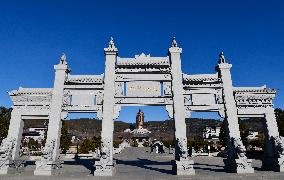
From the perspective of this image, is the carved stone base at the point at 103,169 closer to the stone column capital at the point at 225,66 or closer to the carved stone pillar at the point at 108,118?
the carved stone pillar at the point at 108,118

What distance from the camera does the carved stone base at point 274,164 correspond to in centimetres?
1457

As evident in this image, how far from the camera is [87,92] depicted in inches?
651

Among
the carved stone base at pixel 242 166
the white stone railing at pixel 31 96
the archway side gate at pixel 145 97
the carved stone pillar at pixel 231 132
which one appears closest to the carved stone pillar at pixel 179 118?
the archway side gate at pixel 145 97

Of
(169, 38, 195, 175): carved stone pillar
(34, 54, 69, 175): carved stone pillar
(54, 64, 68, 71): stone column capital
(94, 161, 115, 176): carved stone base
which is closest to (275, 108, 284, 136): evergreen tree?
(169, 38, 195, 175): carved stone pillar

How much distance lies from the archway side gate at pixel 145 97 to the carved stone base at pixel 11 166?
6.3 inches

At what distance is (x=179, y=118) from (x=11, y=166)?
9.98m

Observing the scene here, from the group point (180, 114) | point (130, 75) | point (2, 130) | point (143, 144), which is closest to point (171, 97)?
point (180, 114)

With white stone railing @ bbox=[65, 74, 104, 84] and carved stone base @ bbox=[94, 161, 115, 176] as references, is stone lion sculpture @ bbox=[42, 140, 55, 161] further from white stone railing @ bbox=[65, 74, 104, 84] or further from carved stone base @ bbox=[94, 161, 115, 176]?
white stone railing @ bbox=[65, 74, 104, 84]

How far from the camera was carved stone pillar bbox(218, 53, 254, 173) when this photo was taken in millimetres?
14609

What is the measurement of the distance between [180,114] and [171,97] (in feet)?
4.02

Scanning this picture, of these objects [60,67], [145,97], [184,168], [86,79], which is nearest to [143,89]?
[145,97]

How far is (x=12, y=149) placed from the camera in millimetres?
15109

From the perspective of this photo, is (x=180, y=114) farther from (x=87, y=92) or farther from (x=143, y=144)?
(x=143, y=144)

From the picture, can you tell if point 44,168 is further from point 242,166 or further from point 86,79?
point 242,166
